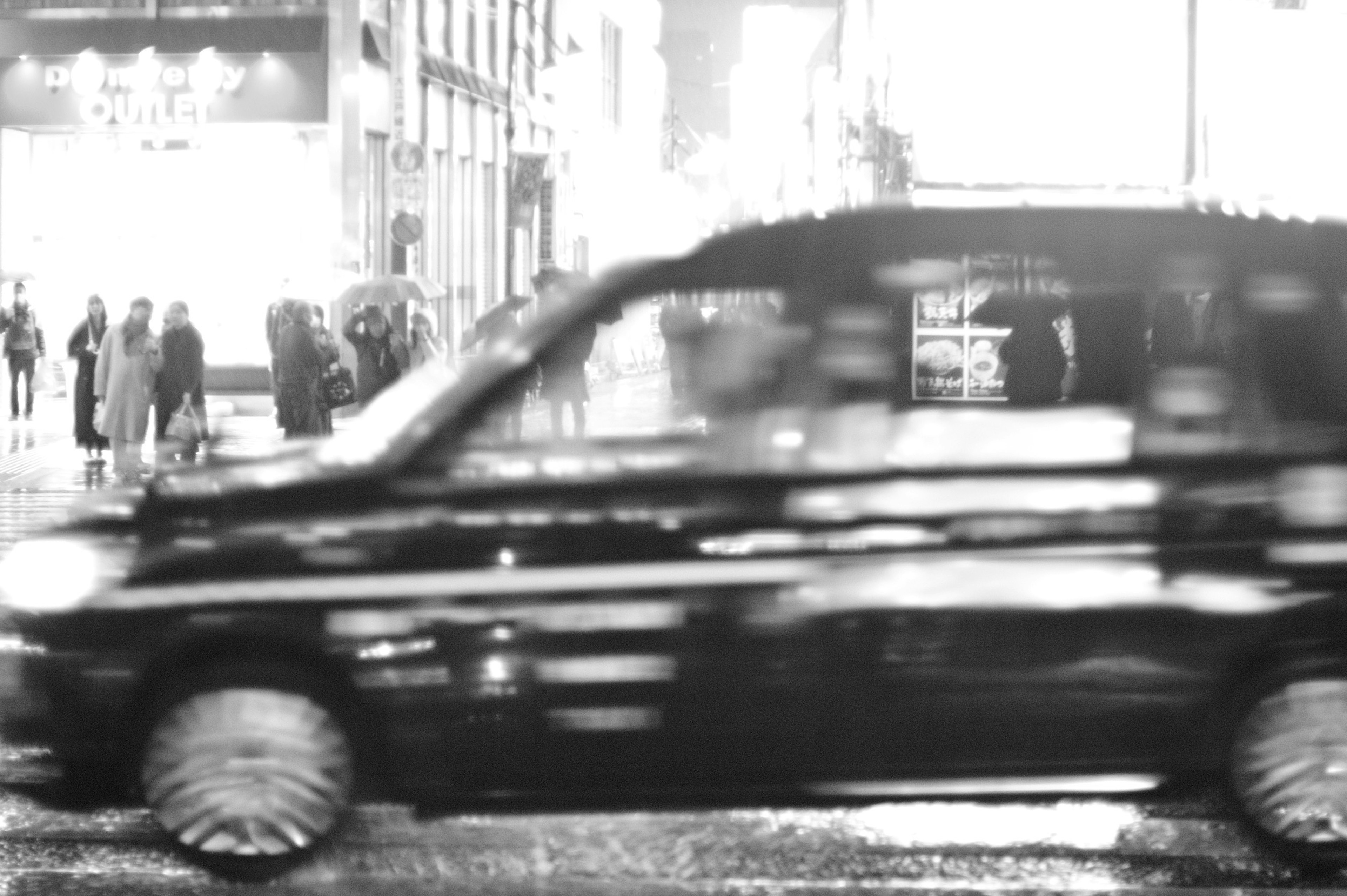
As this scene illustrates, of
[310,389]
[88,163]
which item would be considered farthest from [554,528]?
[88,163]

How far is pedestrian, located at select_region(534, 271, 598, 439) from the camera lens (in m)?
5.69

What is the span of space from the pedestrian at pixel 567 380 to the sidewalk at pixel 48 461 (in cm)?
359

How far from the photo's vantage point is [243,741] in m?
5.74

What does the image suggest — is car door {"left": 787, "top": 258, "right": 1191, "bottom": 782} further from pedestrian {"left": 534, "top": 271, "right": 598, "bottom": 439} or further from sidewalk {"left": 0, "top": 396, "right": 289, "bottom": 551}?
sidewalk {"left": 0, "top": 396, "right": 289, "bottom": 551}

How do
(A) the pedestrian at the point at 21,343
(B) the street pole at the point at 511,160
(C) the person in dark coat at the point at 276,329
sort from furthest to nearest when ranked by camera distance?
1. (B) the street pole at the point at 511,160
2. (A) the pedestrian at the point at 21,343
3. (C) the person in dark coat at the point at 276,329

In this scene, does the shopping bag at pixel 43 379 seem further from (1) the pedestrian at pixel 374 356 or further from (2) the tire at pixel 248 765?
(2) the tire at pixel 248 765

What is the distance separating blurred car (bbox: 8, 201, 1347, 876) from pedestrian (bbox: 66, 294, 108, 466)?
1636 centimetres

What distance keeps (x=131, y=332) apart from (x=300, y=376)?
1576 mm

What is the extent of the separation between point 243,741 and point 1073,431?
2476mm

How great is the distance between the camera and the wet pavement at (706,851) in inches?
234

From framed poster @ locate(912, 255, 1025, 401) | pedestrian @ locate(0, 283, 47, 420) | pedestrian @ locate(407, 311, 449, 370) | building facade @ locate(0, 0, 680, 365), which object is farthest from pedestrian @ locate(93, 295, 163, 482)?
framed poster @ locate(912, 255, 1025, 401)

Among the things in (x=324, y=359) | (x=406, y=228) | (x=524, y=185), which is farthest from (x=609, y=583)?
(x=524, y=185)

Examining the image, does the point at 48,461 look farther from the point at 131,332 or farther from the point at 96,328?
the point at 131,332

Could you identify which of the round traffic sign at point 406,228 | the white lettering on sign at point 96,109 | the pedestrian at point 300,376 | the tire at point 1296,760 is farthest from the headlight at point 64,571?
the white lettering on sign at point 96,109
